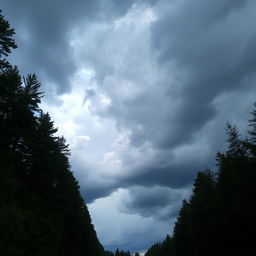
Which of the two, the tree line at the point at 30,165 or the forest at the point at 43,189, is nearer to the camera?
the forest at the point at 43,189

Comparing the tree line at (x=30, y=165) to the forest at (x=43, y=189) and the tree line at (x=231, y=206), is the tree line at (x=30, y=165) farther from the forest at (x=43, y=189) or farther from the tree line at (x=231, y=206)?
the tree line at (x=231, y=206)

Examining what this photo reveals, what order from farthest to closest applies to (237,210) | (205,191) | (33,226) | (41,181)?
(205,191) → (237,210) → (41,181) → (33,226)

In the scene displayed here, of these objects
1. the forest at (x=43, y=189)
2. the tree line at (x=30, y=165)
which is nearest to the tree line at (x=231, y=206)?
the forest at (x=43, y=189)

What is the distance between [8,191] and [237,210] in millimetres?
26363

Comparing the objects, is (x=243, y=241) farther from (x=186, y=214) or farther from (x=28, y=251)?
(x=186, y=214)

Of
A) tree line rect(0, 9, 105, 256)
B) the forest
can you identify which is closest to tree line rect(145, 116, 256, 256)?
the forest

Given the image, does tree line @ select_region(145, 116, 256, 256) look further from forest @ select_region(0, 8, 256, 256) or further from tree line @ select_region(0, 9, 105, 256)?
tree line @ select_region(0, 9, 105, 256)

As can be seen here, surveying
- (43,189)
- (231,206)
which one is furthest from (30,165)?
(231,206)

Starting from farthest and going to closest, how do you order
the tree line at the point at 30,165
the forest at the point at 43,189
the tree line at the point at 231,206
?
the tree line at the point at 231,206 < the tree line at the point at 30,165 < the forest at the point at 43,189

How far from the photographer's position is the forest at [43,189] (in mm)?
24150

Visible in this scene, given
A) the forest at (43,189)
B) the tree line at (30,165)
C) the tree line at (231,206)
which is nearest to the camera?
the forest at (43,189)

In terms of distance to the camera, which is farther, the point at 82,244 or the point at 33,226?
the point at 82,244

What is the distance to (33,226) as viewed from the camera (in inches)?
1118

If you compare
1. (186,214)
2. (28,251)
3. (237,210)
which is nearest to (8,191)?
(28,251)
